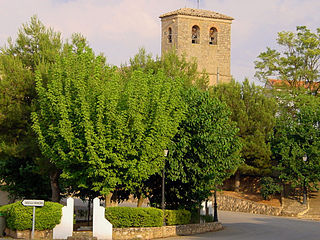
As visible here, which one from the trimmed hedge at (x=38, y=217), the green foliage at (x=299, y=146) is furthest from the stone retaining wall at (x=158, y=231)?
the green foliage at (x=299, y=146)

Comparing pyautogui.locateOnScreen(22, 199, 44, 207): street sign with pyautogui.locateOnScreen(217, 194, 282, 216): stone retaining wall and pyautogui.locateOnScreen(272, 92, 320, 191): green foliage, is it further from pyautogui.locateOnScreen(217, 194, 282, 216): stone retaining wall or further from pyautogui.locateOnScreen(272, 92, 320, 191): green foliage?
pyautogui.locateOnScreen(217, 194, 282, 216): stone retaining wall

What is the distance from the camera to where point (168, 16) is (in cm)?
7019

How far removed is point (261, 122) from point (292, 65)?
12.6 metres

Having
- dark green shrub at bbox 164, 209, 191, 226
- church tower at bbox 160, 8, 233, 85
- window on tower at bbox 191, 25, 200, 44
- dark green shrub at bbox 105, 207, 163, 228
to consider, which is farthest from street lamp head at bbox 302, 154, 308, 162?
window on tower at bbox 191, 25, 200, 44

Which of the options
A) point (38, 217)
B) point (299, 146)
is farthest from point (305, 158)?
point (38, 217)

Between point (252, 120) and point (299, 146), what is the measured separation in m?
4.60

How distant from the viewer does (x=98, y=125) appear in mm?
24484

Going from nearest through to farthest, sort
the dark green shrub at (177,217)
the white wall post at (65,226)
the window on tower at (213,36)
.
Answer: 1. the white wall post at (65,226)
2. the dark green shrub at (177,217)
3. the window on tower at (213,36)

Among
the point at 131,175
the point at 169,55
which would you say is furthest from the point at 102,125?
the point at 169,55

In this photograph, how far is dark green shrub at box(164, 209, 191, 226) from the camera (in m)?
28.3

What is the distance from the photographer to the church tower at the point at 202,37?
6900cm

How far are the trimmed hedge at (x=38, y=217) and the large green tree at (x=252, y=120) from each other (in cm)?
2578

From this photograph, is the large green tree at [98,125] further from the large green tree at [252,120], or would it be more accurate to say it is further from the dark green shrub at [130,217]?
the large green tree at [252,120]

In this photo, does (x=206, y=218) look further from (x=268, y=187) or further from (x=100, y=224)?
(x=268, y=187)
